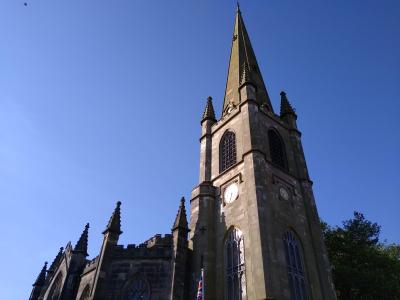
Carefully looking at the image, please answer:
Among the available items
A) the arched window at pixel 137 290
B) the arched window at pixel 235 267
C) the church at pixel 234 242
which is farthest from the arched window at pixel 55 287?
the arched window at pixel 235 267

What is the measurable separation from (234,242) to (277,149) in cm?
971

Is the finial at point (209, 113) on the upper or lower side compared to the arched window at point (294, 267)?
upper

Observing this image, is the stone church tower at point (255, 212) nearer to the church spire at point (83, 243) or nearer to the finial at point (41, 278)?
the church spire at point (83, 243)

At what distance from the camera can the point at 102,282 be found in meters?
22.3

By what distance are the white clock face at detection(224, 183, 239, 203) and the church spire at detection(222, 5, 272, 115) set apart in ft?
30.9

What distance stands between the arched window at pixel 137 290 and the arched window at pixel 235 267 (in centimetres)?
476

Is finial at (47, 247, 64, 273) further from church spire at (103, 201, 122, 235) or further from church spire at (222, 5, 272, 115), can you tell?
church spire at (222, 5, 272, 115)

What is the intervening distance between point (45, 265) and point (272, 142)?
24001 millimetres

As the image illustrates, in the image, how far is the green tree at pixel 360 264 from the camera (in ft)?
93.2

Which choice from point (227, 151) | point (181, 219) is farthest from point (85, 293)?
point (227, 151)

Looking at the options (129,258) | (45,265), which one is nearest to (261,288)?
(129,258)

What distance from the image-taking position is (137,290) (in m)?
22.6

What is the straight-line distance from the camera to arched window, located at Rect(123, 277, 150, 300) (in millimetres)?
22312

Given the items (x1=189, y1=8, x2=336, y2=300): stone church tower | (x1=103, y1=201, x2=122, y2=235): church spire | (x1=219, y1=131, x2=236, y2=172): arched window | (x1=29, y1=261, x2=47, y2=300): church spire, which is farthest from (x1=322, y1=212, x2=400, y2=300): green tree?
(x1=29, y1=261, x2=47, y2=300): church spire
